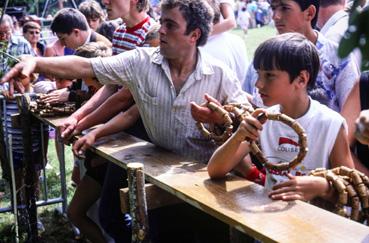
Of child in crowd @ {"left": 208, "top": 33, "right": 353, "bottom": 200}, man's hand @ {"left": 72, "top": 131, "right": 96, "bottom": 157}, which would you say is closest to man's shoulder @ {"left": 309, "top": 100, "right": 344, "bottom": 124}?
child in crowd @ {"left": 208, "top": 33, "right": 353, "bottom": 200}

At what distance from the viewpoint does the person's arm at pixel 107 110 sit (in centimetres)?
297

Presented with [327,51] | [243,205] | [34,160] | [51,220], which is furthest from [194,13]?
[51,220]

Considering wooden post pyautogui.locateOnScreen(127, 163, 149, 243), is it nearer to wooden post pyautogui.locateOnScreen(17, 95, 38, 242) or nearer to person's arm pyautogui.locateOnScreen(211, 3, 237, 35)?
wooden post pyautogui.locateOnScreen(17, 95, 38, 242)

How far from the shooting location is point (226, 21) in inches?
165

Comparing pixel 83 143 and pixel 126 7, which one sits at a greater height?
pixel 126 7

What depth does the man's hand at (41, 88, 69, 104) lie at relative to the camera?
11.6ft

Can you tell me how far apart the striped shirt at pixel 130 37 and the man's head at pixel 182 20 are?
873 mm

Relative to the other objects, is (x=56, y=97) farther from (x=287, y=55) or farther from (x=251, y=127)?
(x=251, y=127)

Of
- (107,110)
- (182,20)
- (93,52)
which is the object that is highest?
(182,20)

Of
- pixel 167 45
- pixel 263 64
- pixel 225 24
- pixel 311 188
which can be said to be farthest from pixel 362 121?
pixel 225 24

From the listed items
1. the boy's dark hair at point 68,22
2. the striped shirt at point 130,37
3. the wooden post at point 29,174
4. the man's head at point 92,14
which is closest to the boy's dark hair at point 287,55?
the striped shirt at point 130,37

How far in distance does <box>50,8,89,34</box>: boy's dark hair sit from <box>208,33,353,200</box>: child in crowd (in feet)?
8.93

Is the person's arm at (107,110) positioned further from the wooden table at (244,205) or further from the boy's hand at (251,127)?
the boy's hand at (251,127)

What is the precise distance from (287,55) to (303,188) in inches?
23.7
